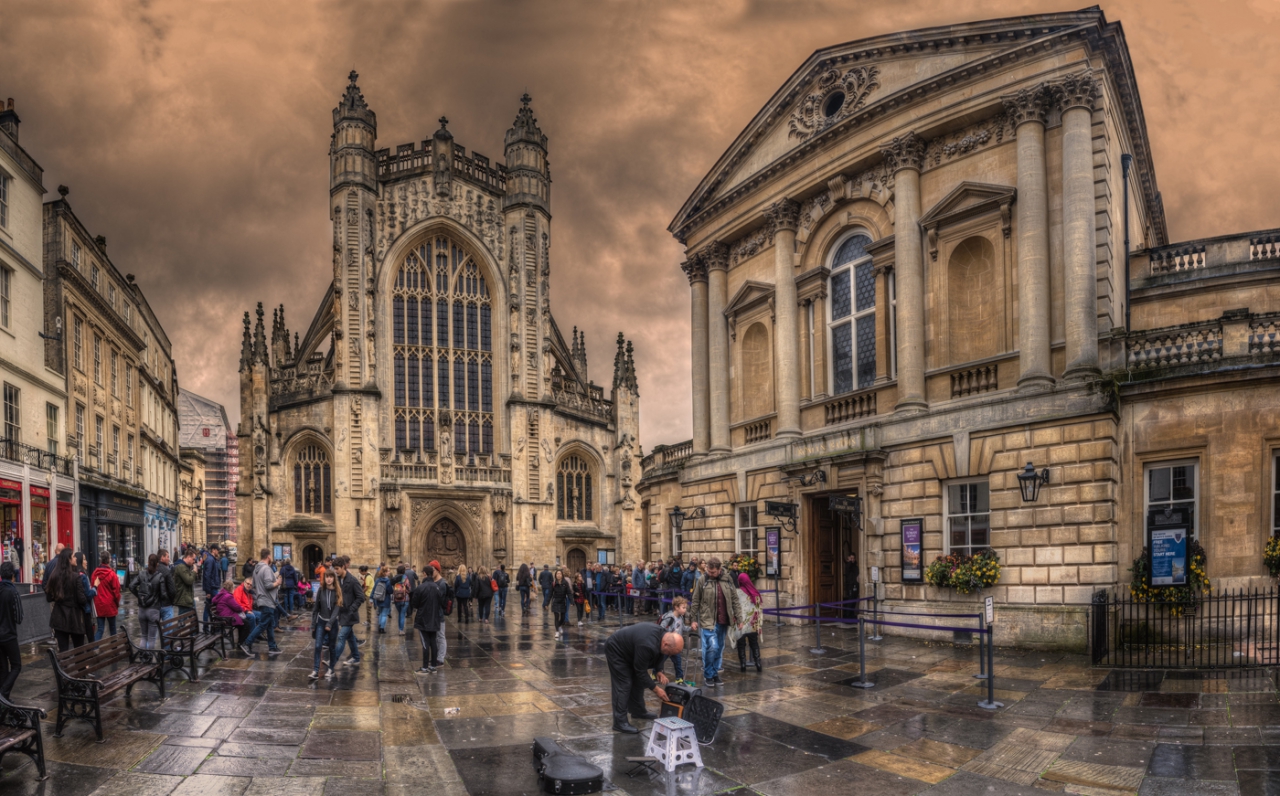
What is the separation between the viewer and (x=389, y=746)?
28.8ft

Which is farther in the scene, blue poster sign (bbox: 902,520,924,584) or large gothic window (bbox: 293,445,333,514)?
large gothic window (bbox: 293,445,333,514)

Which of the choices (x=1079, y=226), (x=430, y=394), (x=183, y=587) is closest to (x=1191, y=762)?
(x=1079, y=226)

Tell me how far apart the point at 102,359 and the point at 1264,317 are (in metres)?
35.5

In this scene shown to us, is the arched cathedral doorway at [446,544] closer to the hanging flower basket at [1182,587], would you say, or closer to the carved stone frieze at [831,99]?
the carved stone frieze at [831,99]

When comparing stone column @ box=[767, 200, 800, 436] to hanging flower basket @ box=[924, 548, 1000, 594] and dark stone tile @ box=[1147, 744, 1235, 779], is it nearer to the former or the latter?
hanging flower basket @ box=[924, 548, 1000, 594]

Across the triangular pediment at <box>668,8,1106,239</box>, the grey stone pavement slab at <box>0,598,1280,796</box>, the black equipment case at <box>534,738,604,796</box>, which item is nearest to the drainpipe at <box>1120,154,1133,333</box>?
the triangular pediment at <box>668,8,1106,239</box>

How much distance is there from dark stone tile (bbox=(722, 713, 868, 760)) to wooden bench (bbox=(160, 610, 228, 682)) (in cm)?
742

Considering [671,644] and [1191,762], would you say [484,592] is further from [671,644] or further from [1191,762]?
[1191,762]

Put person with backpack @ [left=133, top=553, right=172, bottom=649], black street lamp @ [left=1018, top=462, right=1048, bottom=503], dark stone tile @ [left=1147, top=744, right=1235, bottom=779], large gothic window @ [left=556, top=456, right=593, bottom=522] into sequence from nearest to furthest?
dark stone tile @ [left=1147, top=744, right=1235, bottom=779]
person with backpack @ [left=133, top=553, right=172, bottom=649]
black street lamp @ [left=1018, top=462, right=1048, bottom=503]
large gothic window @ [left=556, top=456, right=593, bottom=522]

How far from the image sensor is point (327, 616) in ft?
41.4

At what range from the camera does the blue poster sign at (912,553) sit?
651 inches

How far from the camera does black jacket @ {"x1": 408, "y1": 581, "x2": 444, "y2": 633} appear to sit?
13.4 meters

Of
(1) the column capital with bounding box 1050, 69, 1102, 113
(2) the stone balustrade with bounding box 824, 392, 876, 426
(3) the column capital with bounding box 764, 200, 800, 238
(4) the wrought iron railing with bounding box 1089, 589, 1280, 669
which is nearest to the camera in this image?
(4) the wrought iron railing with bounding box 1089, 589, 1280, 669

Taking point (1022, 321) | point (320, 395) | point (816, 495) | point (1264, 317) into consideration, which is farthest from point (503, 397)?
point (1264, 317)
